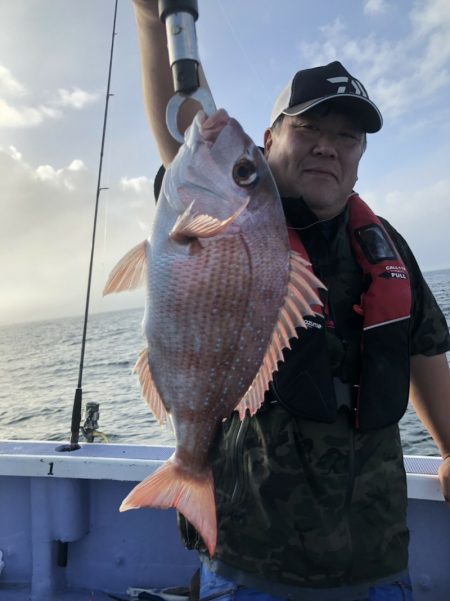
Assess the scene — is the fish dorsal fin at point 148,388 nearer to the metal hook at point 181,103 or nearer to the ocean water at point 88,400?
the metal hook at point 181,103

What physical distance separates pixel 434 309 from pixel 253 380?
3.59 feet

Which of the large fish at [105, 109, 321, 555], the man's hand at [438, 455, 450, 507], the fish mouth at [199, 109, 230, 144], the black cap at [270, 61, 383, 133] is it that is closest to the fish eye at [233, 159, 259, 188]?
the large fish at [105, 109, 321, 555]

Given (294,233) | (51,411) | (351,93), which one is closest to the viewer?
(351,93)

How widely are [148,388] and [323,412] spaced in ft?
2.05

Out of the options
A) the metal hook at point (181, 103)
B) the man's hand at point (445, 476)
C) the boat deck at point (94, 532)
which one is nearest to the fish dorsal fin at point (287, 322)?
the metal hook at point (181, 103)

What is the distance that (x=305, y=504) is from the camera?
1.67 metres

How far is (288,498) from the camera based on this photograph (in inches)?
65.6

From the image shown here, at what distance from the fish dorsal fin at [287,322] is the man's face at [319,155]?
51 cm

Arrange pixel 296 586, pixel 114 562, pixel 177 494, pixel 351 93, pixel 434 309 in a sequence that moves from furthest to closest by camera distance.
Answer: pixel 114 562, pixel 434 309, pixel 351 93, pixel 296 586, pixel 177 494

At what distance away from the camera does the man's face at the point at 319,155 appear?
6.11 feet

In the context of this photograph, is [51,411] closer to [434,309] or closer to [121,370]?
[121,370]

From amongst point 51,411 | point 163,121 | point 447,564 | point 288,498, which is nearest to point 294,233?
point 163,121

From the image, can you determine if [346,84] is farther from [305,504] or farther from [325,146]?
[305,504]

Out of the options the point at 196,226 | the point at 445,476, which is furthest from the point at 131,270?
the point at 445,476
